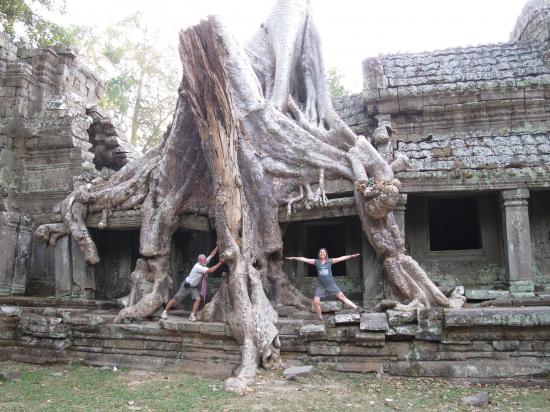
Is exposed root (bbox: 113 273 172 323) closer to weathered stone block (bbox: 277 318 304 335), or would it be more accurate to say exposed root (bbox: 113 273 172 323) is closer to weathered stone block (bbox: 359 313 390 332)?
weathered stone block (bbox: 277 318 304 335)

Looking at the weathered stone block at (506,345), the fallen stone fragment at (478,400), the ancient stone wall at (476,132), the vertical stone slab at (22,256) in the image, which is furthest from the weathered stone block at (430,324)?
the vertical stone slab at (22,256)

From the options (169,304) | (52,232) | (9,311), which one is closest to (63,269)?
(52,232)

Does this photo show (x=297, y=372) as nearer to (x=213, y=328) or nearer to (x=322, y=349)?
(x=322, y=349)

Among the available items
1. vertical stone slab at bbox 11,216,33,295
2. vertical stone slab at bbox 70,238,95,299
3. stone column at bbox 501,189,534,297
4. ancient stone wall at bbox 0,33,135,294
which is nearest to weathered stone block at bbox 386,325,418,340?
stone column at bbox 501,189,534,297

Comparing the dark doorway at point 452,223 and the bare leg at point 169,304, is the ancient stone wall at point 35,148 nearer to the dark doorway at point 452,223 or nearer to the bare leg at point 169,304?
the bare leg at point 169,304

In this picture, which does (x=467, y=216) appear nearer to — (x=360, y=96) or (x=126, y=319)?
(x=360, y=96)

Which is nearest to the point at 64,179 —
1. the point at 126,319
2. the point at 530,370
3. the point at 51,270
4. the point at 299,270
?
the point at 51,270

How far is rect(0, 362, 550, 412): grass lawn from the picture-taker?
15.4 ft

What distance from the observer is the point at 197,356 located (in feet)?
20.9

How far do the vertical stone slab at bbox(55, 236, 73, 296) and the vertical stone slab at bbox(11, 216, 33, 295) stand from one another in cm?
134

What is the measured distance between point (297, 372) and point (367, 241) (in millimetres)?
2481

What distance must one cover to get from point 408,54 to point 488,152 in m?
3.24

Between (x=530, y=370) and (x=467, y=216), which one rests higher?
(x=467, y=216)

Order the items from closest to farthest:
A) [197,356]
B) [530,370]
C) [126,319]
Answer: [530,370] → [197,356] → [126,319]
